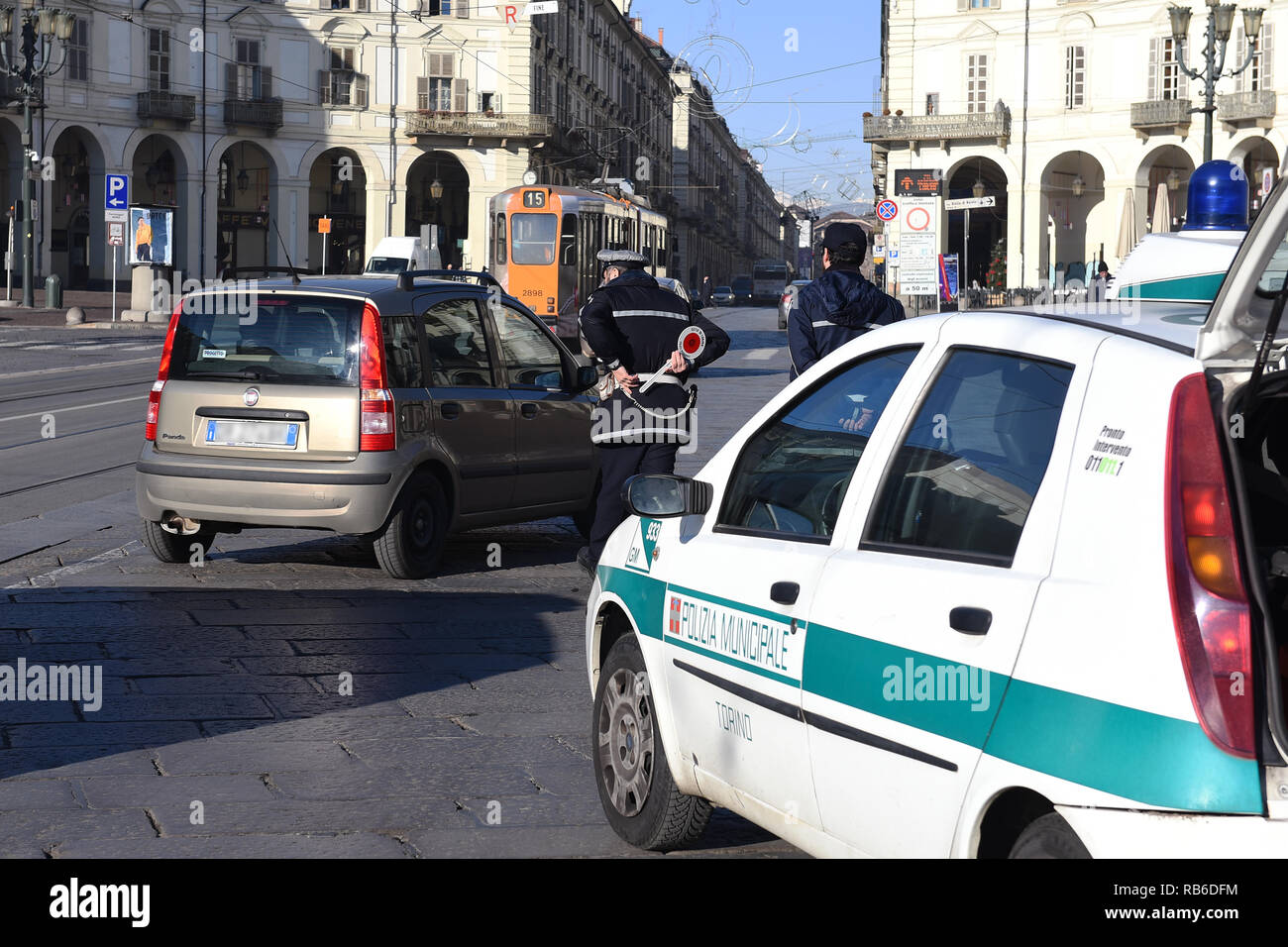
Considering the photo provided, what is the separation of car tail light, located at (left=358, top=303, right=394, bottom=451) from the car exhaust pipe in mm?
1131

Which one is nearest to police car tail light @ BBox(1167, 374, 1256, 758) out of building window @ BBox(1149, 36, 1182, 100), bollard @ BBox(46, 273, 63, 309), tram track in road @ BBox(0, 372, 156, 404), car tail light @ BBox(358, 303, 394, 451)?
car tail light @ BBox(358, 303, 394, 451)

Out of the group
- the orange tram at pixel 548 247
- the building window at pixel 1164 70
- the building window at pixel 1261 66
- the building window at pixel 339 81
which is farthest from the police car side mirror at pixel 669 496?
the building window at pixel 339 81

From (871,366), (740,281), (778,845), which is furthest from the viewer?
(740,281)

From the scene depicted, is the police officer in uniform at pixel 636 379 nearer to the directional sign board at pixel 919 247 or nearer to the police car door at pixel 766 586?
the police car door at pixel 766 586

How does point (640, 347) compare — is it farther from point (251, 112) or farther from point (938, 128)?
point (251, 112)

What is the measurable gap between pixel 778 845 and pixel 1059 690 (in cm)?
205

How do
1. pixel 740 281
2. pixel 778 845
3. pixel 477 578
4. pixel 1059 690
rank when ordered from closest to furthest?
1. pixel 1059 690
2. pixel 778 845
3. pixel 477 578
4. pixel 740 281

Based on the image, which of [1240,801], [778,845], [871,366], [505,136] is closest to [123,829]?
[778,845]

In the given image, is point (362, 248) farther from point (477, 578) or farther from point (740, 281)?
point (477, 578)

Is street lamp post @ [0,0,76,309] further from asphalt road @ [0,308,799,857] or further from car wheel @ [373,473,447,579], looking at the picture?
car wheel @ [373,473,447,579]

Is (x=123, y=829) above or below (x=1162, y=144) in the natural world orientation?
below

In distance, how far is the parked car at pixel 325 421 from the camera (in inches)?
349
